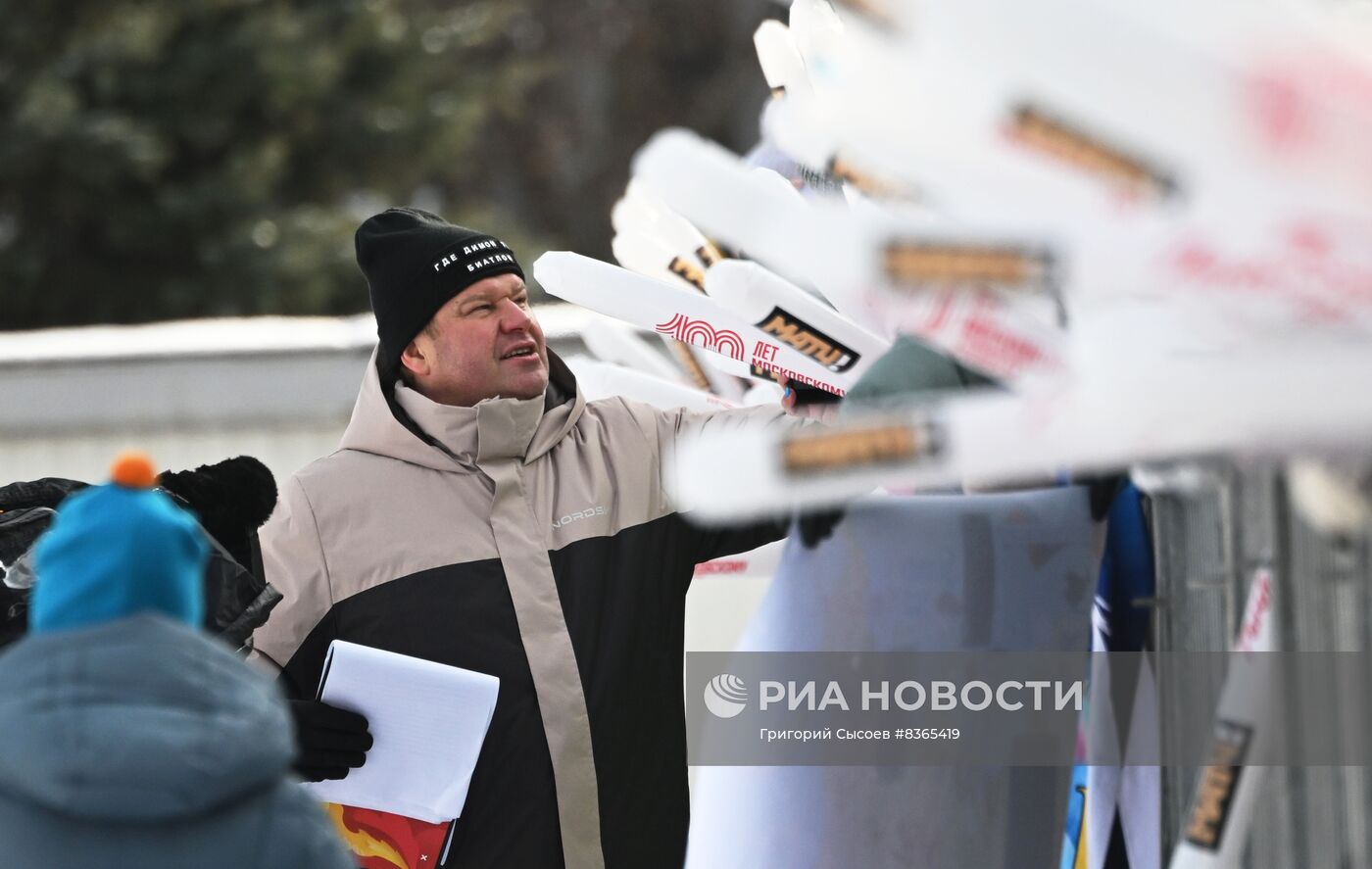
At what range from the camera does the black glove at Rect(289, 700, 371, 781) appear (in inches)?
92.7

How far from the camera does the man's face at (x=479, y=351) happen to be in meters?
2.70

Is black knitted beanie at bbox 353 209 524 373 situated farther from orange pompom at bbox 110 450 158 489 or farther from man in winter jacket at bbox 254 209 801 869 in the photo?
orange pompom at bbox 110 450 158 489

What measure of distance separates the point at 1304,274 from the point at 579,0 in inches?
564

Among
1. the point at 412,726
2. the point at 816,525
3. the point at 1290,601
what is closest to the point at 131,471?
the point at 816,525

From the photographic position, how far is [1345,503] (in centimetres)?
112

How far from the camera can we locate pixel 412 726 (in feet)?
8.09

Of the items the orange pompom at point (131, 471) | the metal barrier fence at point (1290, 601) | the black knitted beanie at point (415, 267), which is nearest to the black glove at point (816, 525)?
the metal barrier fence at point (1290, 601)

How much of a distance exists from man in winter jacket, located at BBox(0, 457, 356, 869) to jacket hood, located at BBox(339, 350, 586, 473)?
112 centimetres

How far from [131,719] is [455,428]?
123cm

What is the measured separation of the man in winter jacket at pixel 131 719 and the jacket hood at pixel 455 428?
1116 millimetres

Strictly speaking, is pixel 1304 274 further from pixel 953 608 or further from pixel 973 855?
pixel 973 855

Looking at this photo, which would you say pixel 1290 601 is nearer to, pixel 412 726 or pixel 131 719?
pixel 131 719

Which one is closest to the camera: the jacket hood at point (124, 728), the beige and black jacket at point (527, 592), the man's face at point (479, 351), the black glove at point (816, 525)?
the jacket hood at point (124, 728)

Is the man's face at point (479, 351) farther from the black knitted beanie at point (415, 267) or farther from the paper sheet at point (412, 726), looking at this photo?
the paper sheet at point (412, 726)
